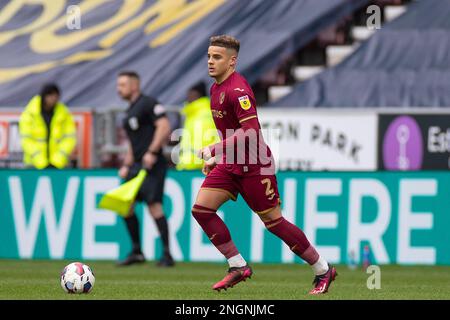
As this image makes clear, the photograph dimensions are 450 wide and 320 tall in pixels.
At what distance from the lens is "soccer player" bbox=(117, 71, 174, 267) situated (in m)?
15.2

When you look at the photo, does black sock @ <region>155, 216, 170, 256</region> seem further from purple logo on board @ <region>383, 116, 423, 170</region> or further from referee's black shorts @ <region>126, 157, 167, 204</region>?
purple logo on board @ <region>383, 116, 423, 170</region>

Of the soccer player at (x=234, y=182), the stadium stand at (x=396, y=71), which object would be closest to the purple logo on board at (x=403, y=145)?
the stadium stand at (x=396, y=71)

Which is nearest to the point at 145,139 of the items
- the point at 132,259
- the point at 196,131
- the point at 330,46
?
the point at 132,259

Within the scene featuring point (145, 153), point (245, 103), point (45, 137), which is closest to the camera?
point (245, 103)

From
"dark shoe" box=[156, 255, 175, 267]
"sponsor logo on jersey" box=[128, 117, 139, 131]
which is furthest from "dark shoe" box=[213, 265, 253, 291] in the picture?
"sponsor logo on jersey" box=[128, 117, 139, 131]

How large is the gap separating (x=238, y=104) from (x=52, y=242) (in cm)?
639

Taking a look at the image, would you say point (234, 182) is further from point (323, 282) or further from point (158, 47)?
point (158, 47)

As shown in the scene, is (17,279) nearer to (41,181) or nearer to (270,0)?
(41,181)

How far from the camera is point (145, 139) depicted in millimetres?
15438

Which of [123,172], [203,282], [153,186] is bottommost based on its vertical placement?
[203,282]

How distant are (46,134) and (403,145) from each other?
428 cm

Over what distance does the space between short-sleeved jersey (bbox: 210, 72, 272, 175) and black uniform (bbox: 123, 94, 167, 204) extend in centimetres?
428

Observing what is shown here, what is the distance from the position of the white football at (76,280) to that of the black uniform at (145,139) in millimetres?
4370

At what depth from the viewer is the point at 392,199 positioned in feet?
51.8
